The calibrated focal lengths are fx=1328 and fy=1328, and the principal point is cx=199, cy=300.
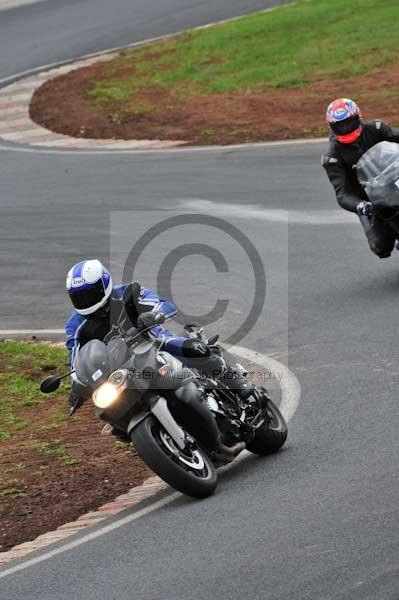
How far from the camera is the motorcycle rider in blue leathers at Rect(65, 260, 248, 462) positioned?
854 cm

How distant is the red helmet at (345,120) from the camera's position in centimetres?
1322

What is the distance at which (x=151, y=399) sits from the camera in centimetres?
825

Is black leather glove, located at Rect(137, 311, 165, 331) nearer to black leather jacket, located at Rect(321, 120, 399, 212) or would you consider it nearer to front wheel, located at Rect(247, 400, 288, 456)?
front wheel, located at Rect(247, 400, 288, 456)

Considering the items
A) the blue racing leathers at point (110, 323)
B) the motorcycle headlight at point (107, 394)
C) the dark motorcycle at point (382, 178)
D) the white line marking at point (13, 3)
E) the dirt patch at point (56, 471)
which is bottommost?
the white line marking at point (13, 3)

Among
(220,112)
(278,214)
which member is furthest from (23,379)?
(220,112)

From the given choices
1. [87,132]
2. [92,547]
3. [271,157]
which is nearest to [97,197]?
[271,157]

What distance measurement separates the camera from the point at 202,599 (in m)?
6.54

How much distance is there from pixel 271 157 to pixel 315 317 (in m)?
7.34

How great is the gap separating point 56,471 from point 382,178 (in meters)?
4.80

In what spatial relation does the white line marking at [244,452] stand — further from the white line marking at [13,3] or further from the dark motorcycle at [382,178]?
the white line marking at [13,3]

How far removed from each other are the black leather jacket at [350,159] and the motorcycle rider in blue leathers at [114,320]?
4789 mm

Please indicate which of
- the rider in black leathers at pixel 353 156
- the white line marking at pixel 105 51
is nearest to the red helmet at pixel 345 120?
the rider in black leathers at pixel 353 156

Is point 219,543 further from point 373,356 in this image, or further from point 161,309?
point 373,356

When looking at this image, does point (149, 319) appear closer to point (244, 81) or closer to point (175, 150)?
point (175, 150)
